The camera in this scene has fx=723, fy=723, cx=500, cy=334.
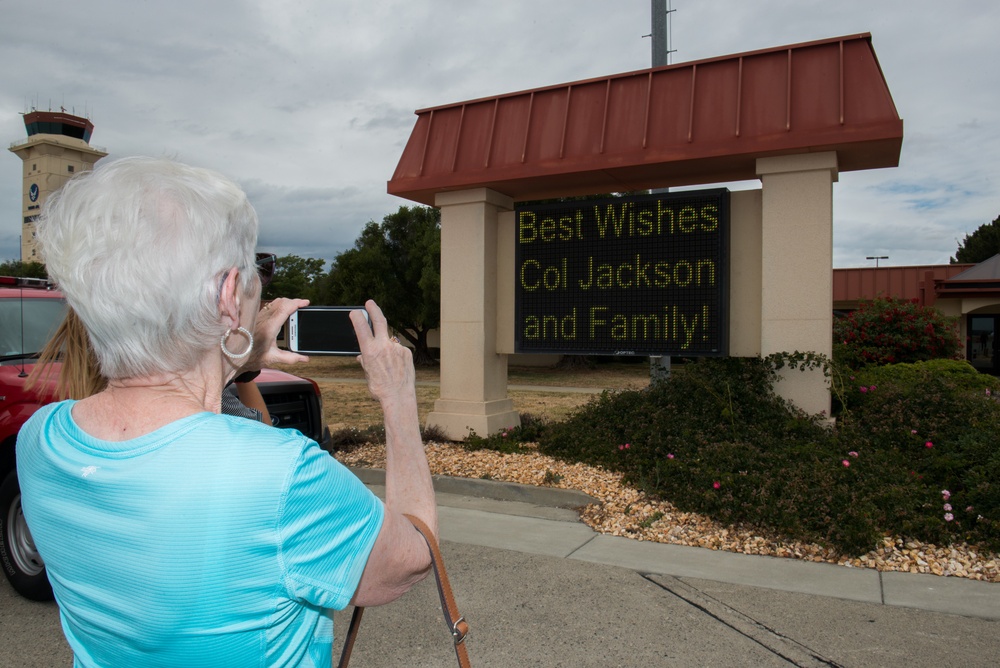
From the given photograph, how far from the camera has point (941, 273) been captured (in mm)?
25938

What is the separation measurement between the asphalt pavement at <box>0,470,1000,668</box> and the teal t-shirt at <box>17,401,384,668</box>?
266cm

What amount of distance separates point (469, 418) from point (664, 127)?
13.4ft

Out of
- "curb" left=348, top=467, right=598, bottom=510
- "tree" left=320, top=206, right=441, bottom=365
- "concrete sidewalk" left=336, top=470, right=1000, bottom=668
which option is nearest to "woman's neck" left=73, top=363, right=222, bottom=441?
"concrete sidewalk" left=336, top=470, right=1000, bottom=668

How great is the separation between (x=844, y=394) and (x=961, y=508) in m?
2.20

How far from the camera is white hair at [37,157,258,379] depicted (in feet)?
Result: 4.11

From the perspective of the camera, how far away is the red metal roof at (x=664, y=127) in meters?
6.96

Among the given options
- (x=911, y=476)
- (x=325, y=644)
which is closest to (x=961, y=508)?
(x=911, y=476)

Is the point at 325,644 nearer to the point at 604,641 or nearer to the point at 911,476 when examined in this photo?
the point at 604,641

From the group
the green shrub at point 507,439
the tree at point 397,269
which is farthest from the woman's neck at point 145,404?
the tree at point 397,269

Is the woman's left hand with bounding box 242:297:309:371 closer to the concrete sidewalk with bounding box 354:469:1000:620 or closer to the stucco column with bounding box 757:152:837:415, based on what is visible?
the concrete sidewalk with bounding box 354:469:1000:620

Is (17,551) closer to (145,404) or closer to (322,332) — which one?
(322,332)

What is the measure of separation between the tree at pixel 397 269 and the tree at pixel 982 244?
1442 inches

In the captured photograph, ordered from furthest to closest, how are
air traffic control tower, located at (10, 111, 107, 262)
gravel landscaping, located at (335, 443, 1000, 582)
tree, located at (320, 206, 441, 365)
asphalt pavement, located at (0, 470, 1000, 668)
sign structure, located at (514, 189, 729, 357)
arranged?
air traffic control tower, located at (10, 111, 107, 262), tree, located at (320, 206, 441, 365), sign structure, located at (514, 189, 729, 357), gravel landscaping, located at (335, 443, 1000, 582), asphalt pavement, located at (0, 470, 1000, 668)

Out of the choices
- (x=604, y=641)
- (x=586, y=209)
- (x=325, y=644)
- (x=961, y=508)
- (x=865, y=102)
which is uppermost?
(x=865, y=102)
